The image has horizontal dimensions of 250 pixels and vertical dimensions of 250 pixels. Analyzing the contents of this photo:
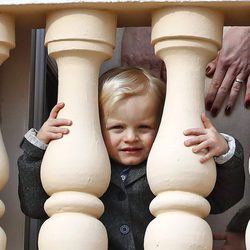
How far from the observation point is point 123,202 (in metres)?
2.12

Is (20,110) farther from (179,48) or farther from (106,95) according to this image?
(179,48)

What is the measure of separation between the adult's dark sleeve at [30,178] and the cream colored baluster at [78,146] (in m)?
0.19

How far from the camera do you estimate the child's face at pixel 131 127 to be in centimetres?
210

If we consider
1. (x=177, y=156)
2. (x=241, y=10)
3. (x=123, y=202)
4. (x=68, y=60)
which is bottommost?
(x=123, y=202)

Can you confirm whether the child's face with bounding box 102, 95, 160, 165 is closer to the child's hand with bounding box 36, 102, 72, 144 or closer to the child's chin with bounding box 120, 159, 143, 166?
the child's chin with bounding box 120, 159, 143, 166

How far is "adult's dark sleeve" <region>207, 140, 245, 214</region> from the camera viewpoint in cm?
187

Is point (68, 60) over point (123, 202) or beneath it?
over

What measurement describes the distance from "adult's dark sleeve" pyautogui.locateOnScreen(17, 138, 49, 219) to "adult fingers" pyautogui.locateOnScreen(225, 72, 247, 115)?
0.65m

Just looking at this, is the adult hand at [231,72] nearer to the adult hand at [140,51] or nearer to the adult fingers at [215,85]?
the adult fingers at [215,85]

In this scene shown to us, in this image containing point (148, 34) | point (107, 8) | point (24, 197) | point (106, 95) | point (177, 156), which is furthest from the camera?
point (148, 34)

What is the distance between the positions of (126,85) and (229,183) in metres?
0.38

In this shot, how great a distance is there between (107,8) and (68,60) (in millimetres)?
127

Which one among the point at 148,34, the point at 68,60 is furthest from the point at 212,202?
the point at 148,34

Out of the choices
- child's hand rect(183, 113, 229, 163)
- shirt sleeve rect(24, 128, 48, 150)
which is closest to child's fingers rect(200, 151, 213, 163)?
child's hand rect(183, 113, 229, 163)
